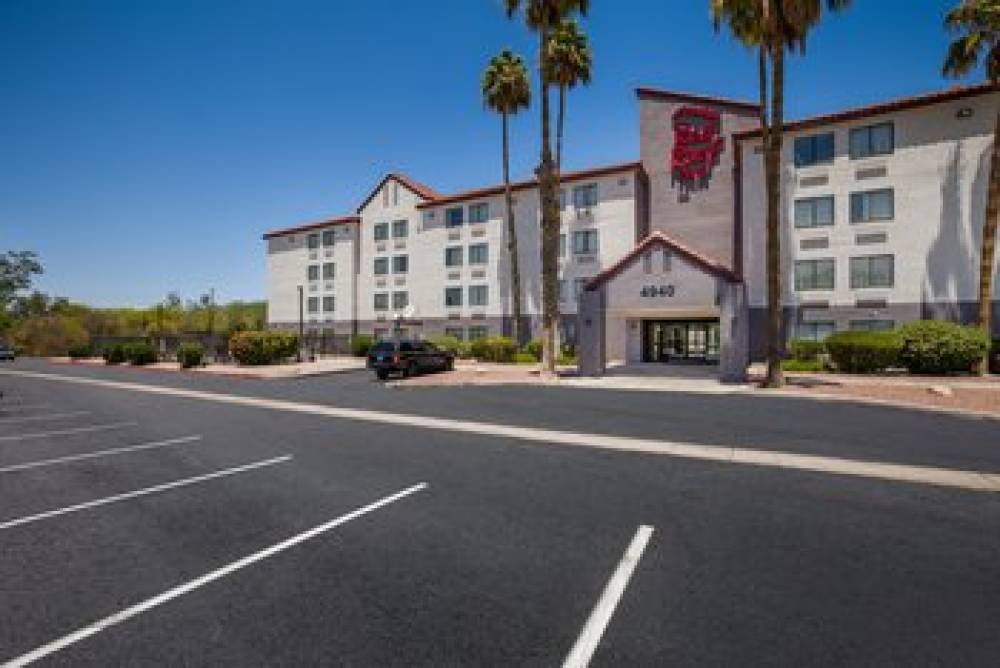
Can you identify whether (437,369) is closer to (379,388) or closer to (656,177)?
(379,388)

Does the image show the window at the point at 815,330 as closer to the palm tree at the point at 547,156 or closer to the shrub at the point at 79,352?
the palm tree at the point at 547,156

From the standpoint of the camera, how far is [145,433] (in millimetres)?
12531

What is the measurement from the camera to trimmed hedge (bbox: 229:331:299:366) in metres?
35.0

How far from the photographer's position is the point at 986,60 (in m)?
23.5

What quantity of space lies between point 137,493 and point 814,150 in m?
34.7

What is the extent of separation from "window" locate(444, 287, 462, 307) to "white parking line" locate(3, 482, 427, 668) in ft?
127

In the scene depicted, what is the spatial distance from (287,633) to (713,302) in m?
23.2

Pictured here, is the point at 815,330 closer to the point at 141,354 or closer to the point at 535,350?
the point at 535,350

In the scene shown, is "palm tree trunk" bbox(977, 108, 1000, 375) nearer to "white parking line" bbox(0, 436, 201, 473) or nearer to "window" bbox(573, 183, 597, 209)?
"window" bbox(573, 183, 597, 209)

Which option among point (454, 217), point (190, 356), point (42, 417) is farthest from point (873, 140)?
point (190, 356)

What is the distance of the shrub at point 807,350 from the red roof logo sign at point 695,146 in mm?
11455

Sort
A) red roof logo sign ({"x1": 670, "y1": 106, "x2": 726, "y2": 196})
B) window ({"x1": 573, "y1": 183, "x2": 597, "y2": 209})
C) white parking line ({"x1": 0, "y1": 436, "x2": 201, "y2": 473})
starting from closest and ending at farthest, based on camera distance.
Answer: white parking line ({"x1": 0, "y1": 436, "x2": 201, "y2": 473})
red roof logo sign ({"x1": 670, "y1": 106, "x2": 726, "y2": 196})
window ({"x1": 573, "y1": 183, "x2": 597, "y2": 209})

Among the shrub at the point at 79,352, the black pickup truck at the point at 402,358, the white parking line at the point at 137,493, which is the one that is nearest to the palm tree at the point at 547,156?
the black pickup truck at the point at 402,358

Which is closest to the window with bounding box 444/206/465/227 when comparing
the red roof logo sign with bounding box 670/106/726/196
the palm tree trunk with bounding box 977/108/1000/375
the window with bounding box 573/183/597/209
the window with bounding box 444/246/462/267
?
the window with bounding box 444/246/462/267
